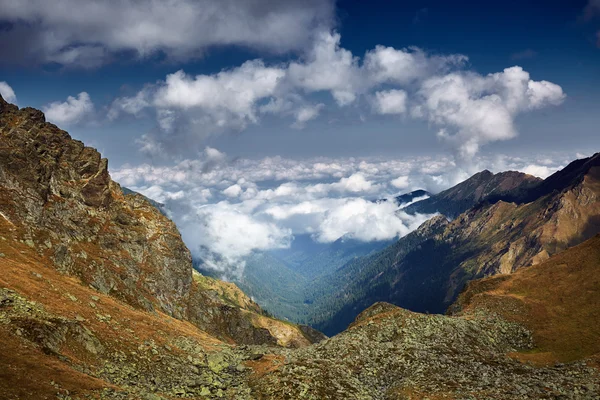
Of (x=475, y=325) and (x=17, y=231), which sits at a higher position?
→ (x=17, y=231)

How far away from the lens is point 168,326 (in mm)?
69688

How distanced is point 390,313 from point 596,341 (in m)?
41.8

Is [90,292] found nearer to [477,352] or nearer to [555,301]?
[477,352]

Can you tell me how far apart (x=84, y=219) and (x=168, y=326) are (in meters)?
47.2

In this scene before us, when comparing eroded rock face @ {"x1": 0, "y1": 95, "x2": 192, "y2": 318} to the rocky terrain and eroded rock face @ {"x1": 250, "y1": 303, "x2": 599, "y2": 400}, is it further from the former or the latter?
eroded rock face @ {"x1": 250, "y1": 303, "x2": 599, "y2": 400}

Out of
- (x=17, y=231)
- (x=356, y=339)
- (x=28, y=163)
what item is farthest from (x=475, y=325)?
(x=28, y=163)

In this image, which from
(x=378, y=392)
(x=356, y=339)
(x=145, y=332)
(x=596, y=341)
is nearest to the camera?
(x=378, y=392)

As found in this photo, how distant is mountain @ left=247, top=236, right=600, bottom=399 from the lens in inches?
1825

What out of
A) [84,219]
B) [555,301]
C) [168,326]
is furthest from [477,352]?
[84,219]

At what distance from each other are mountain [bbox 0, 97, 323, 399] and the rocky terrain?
0.29m

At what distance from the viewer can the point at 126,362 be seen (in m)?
Answer: 44.7

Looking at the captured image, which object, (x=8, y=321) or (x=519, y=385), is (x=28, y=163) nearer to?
(x=8, y=321)

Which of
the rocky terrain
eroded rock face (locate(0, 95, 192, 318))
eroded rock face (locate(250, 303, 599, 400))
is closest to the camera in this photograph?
the rocky terrain

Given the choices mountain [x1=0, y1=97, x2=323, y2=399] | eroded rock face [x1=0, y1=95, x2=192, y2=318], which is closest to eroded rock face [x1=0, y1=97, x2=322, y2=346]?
eroded rock face [x1=0, y1=95, x2=192, y2=318]
